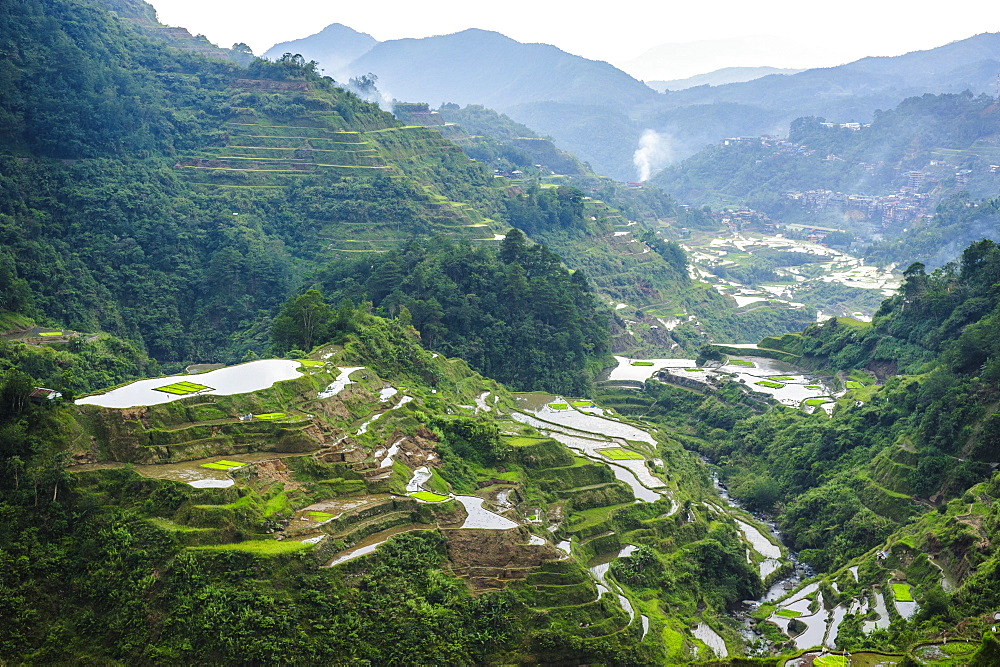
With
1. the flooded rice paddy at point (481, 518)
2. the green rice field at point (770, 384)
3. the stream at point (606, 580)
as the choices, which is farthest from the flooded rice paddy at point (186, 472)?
the green rice field at point (770, 384)

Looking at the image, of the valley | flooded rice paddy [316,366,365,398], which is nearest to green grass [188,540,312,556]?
the valley

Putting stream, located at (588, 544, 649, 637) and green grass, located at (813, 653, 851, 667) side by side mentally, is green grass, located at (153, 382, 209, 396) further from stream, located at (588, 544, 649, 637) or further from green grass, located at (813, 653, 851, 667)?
green grass, located at (813, 653, 851, 667)

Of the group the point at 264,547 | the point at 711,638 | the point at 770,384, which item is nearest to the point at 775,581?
the point at 711,638

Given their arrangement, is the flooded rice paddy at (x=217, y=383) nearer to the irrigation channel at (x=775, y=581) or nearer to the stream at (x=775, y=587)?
the stream at (x=775, y=587)

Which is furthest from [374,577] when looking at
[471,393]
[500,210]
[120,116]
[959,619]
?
[500,210]

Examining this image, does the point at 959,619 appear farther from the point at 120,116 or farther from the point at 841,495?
the point at 120,116
